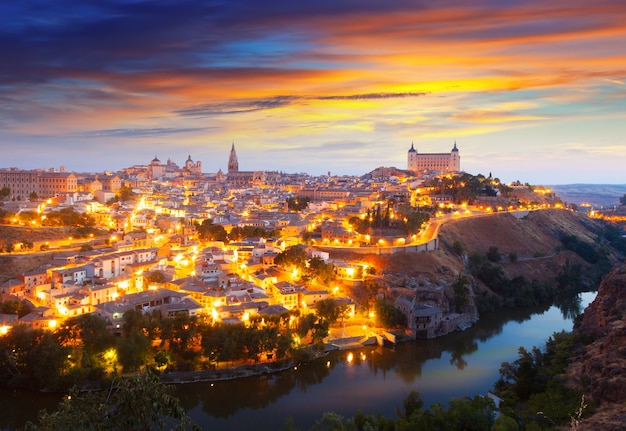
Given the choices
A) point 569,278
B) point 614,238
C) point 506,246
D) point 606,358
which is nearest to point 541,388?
point 606,358

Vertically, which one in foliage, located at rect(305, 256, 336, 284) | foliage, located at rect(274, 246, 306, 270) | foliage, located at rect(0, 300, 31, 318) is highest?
foliage, located at rect(274, 246, 306, 270)

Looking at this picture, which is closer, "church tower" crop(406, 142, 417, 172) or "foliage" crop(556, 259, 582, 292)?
"foliage" crop(556, 259, 582, 292)

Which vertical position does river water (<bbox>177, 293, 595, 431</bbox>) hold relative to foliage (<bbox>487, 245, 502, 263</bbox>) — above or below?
below

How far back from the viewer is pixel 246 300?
1408cm

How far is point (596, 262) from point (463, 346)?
42.3ft

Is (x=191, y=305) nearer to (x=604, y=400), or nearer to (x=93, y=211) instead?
(x=604, y=400)

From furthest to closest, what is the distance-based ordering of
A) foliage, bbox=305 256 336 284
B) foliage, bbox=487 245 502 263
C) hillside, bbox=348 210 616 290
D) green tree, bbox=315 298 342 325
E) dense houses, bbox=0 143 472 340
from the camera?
foliage, bbox=487 245 502 263
hillside, bbox=348 210 616 290
foliage, bbox=305 256 336 284
green tree, bbox=315 298 342 325
dense houses, bbox=0 143 472 340

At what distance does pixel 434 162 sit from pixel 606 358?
38880mm

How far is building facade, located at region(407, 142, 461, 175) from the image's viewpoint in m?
46.6

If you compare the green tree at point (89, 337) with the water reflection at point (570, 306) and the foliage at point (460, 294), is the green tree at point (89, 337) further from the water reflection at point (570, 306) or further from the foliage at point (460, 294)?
the water reflection at point (570, 306)

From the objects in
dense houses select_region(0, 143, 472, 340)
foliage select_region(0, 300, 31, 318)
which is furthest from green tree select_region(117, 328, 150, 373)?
foliage select_region(0, 300, 31, 318)

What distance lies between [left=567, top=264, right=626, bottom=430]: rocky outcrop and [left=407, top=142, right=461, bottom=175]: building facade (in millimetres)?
32564

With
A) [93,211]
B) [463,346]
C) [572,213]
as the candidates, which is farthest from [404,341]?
[572,213]

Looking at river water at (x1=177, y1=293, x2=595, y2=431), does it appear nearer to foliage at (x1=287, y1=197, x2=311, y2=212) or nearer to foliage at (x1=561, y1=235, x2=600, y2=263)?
foliage at (x1=561, y1=235, x2=600, y2=263)
